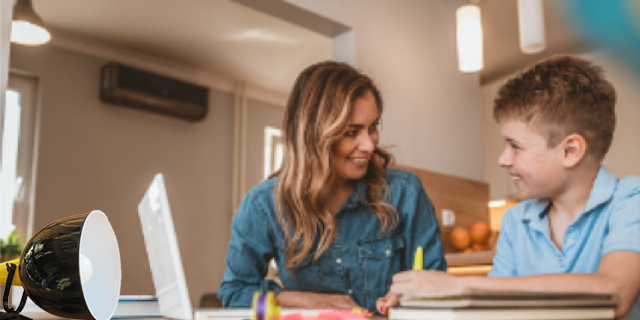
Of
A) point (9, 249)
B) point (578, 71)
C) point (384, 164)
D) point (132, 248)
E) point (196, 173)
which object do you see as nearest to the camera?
point (578, 71)

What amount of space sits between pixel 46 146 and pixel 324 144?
3.27 meters

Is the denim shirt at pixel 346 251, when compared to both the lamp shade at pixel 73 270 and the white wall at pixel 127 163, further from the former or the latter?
the white wall at pixel 127 163

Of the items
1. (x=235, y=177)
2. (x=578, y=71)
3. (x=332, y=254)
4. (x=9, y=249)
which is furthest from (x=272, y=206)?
(x=235, y=177)

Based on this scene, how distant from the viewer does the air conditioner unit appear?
4.37 m

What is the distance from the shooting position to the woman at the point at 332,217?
146 cm

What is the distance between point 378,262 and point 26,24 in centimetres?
207

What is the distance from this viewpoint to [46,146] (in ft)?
13.7

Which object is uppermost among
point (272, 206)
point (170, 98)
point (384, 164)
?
point (170, 98)

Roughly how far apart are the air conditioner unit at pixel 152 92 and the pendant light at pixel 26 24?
1526mm

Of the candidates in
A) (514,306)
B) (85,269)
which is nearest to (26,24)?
(85,269)

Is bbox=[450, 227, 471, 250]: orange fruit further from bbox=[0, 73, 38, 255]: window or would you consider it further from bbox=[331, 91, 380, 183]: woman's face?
bbox=[0, 73, 38, 255]: window

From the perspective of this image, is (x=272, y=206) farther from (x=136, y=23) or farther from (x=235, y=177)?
(x=235, y=177)

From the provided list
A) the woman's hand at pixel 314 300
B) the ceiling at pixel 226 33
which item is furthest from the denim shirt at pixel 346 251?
Result: the ceiling at pixel 226 33

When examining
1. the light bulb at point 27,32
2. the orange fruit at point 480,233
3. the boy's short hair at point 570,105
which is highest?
the light bulb at point 27,32
